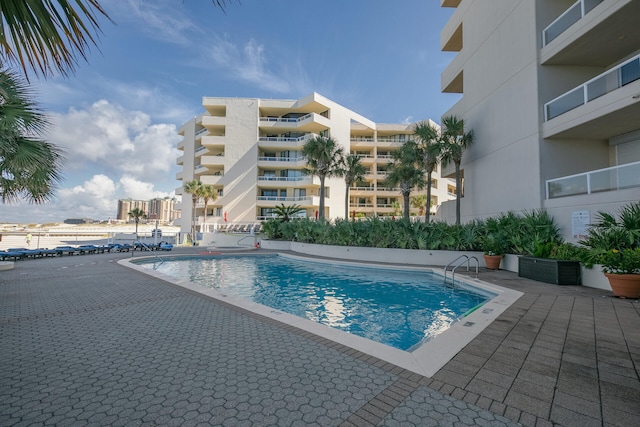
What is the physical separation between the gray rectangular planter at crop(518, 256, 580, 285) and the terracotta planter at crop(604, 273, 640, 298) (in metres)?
1.61

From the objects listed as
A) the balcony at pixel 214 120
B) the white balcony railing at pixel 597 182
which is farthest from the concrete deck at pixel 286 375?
the balcony at pixel 214 120

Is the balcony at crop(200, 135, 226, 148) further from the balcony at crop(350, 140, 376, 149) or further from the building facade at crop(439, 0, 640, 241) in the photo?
the building facade at crop(439, 0, 640, 241)

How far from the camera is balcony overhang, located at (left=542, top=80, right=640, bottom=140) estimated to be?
9253 millimetres

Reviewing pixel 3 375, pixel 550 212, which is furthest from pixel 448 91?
pixel 3 375

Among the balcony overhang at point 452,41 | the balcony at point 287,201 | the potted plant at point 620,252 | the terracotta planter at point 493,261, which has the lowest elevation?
the terracotta planter at point 493,261

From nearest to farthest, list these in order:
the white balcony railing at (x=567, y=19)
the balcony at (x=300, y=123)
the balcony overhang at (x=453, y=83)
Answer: the white balcony railing at (x=567, y=19), the balcony overhang at (x=453, y=83), the balcony at (x=300, y=123)

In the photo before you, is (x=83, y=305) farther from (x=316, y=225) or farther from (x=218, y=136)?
(x=218, y=136)

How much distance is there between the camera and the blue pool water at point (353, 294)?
257 inches

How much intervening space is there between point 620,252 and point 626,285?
86 centimetres

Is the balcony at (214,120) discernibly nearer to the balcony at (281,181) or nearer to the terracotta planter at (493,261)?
the balcony at (281,181)

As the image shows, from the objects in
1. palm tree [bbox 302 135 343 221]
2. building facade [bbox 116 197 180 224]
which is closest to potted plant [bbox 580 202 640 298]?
palm tree [bbox 302 135 343 221]

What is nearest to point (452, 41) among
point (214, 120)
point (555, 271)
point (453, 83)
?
point (453, 83)

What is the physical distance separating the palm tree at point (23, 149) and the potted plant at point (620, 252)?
12767 millimetres

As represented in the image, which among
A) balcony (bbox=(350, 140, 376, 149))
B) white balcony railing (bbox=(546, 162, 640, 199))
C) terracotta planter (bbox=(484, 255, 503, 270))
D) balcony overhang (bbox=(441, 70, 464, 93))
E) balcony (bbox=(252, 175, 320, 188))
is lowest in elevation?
terracotta planter (bbox=(484, 255, 503, 270))
